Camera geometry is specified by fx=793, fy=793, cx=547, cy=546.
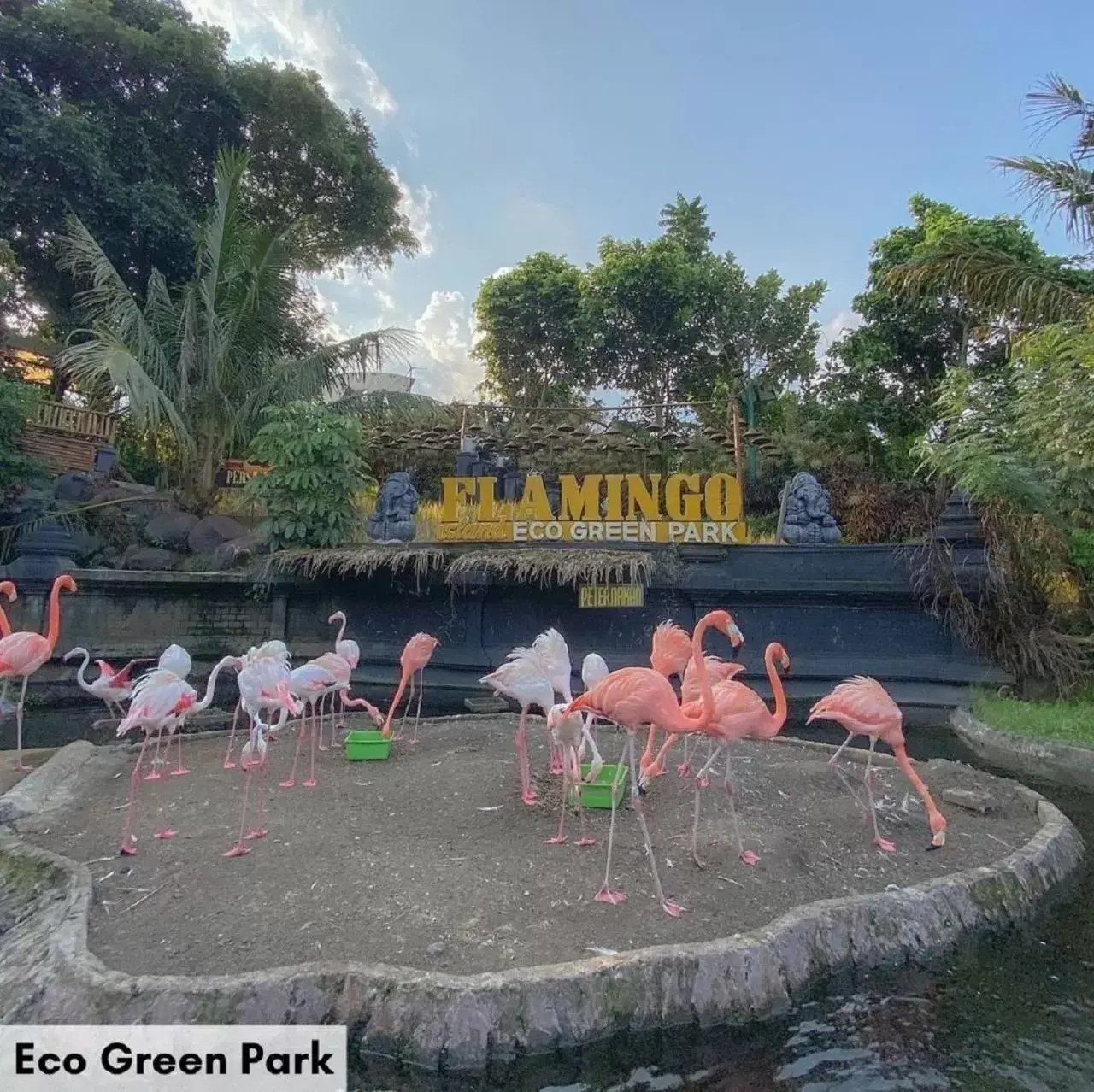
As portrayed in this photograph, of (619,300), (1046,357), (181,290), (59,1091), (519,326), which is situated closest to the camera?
(59,1091)

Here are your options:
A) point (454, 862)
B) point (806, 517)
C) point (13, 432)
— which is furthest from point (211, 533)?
point (454, 862)

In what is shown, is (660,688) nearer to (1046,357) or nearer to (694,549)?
(694,549)

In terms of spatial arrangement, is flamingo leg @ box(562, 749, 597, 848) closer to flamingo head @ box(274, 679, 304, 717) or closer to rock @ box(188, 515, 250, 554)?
flamingo head @ box(274, 679, 304, 717)

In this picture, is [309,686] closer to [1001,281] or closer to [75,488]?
[1001,281]

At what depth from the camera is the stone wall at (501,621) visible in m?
11.3

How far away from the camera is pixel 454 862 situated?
15.0 feet

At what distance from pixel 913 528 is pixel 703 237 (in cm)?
1683

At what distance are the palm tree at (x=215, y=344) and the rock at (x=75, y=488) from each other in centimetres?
160

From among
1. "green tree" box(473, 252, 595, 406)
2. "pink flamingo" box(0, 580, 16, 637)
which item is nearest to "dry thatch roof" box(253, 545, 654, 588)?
"pink flamingo" box(0, 580, 16, 637)

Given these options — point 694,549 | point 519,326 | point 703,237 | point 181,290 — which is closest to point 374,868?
point 694,549

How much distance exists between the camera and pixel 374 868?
4492mm

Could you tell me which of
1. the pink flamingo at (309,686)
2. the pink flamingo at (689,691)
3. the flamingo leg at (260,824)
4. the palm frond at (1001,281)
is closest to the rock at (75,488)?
the pink flamingo at (309,686)

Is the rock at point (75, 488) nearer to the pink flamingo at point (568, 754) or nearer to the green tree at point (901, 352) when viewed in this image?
the pink flamingo at point (568, 754)

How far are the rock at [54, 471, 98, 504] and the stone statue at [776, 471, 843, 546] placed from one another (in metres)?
13.2
